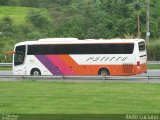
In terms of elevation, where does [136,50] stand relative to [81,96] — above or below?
above

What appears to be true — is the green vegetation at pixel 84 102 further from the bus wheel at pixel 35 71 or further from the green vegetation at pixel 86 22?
the green vegetation at pixel 86 22

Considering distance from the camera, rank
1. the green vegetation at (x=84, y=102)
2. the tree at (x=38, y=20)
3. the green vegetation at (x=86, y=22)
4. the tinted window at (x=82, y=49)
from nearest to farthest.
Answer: the green vegetation at (x=84, y=102)
the tinted window at (x=82, y=49)
the green vegetation at (x=86, y=22)
the tree at (x=38, y=20)

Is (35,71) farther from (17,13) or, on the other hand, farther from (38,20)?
(17,13)

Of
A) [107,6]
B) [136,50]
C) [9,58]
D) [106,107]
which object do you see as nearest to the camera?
[106,107]

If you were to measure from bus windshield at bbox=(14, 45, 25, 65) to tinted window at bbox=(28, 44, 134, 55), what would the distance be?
54 cm

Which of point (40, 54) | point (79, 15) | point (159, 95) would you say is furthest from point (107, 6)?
point (159, 95)

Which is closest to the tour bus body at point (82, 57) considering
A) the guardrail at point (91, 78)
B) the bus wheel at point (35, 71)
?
the bus wheel at point (35, 71)

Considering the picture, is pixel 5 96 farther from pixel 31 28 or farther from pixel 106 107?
pixel 31 28

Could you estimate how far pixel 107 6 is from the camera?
7356 cm

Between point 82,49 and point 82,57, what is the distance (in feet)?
1.99

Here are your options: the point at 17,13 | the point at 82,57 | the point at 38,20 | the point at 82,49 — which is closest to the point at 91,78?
the point at 82,57

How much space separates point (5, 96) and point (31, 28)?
58.3 meters

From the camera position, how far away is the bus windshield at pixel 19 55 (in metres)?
38.6

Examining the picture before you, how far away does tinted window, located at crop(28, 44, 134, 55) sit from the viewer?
121ft
